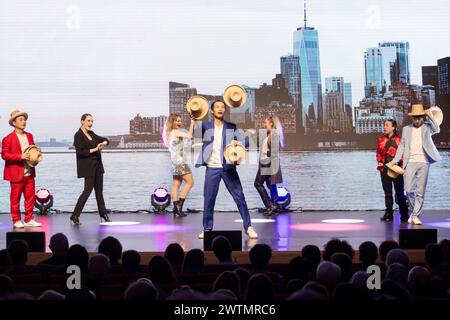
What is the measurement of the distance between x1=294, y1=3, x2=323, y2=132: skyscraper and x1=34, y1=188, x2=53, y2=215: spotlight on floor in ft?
14.4

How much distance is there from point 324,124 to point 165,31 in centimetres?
319

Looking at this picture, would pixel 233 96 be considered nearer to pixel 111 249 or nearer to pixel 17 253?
pixel 111 249

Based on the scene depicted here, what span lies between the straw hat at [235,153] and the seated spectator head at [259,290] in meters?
4.36

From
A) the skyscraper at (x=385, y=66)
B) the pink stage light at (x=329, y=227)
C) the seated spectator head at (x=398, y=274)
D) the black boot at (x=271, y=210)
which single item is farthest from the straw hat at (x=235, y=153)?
the skyscraper at (x=385, y=66)

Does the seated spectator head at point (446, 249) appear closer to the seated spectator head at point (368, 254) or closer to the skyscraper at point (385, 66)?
the seated spectator head at point (368, 254)

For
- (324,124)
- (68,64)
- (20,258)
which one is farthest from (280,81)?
(20,258)

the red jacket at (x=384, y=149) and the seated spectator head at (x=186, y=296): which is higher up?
the red jacket at (x=384, y=149)

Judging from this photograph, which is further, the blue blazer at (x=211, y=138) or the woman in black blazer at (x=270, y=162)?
the woman in black blazer at (x=270, y=162)

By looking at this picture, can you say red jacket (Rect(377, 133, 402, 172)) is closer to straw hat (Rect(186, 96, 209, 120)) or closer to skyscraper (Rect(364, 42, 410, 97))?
skyscraper (Rect(364, 42, 410, 97))

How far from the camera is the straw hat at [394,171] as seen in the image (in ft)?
31.7

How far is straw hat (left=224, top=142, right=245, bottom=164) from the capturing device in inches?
315

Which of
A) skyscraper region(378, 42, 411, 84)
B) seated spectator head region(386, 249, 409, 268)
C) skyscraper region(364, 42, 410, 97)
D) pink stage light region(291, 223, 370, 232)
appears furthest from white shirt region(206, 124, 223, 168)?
skyscraper region(378, 42, 411, 84)

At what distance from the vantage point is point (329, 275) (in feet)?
13.5

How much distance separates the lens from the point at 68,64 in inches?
500
